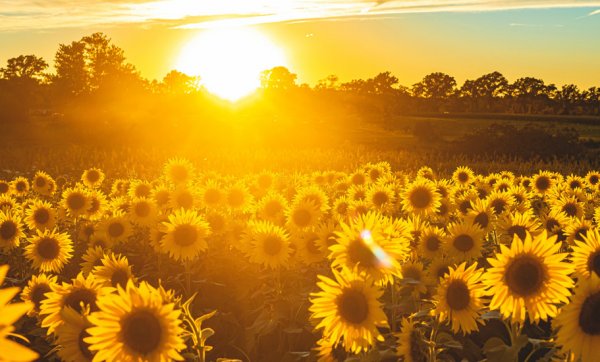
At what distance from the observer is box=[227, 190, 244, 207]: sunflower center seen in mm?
8453

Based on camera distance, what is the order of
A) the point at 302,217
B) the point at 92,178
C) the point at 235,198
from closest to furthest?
the point at 302,217 → the point at 235,198 → the point at 92,178

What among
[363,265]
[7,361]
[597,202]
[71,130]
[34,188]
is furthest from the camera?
[71,130]

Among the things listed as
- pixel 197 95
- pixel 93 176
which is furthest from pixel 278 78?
pixel 93 176

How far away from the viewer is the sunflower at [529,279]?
291cm

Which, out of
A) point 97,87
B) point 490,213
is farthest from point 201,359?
point 97,87

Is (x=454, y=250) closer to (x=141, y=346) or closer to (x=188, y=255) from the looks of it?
(x=188, y=255)

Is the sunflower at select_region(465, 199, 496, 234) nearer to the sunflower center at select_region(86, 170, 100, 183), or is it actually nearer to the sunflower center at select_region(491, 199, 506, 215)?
the sunflower center at select_region(491, 199, 506, 215)

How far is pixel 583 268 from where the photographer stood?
3078 mm

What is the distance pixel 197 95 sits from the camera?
8581 centimetres

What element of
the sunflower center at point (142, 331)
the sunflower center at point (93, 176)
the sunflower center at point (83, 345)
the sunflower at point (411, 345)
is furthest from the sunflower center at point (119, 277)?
the sunflower center at point (93, 176)

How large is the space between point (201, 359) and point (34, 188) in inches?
357

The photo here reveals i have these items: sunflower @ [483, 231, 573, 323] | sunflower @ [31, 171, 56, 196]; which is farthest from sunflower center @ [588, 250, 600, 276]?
sunflower @ [31, 171, 56, 196]

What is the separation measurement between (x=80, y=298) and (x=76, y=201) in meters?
5.73

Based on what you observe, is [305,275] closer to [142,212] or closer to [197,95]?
[142,212]
